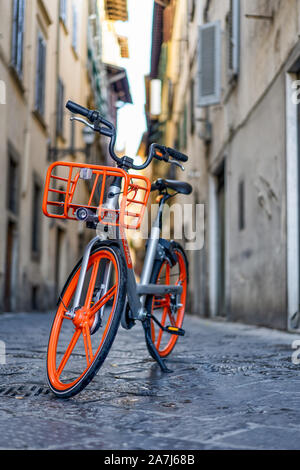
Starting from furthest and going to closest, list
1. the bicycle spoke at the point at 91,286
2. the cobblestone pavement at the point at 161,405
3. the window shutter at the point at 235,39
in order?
the window shutter at the point at 235,39, the bicycle spoke at the point at 91,286, the cobblestone pavement at the point at 161,405

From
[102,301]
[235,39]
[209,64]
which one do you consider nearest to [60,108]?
[209,64]

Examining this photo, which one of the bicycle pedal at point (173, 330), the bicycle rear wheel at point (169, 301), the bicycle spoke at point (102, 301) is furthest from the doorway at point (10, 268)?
the bicycle spoke at point (102, 301)

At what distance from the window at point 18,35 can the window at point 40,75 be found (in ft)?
5.36

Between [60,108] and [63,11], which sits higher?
[63,11]

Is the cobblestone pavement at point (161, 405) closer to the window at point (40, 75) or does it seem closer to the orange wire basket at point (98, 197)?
the orange wire basket at point (98, 197)

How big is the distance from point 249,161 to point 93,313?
5870 millimetres

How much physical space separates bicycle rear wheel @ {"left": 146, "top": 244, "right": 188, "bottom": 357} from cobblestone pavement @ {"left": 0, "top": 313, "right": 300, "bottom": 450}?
0.13 m

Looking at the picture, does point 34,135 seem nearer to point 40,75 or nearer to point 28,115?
point 28,115

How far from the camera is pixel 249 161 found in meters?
8.20

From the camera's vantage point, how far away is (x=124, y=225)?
8.84 ft

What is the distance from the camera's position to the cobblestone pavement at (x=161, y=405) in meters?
1.88

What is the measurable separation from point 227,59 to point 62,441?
28.9 feet
